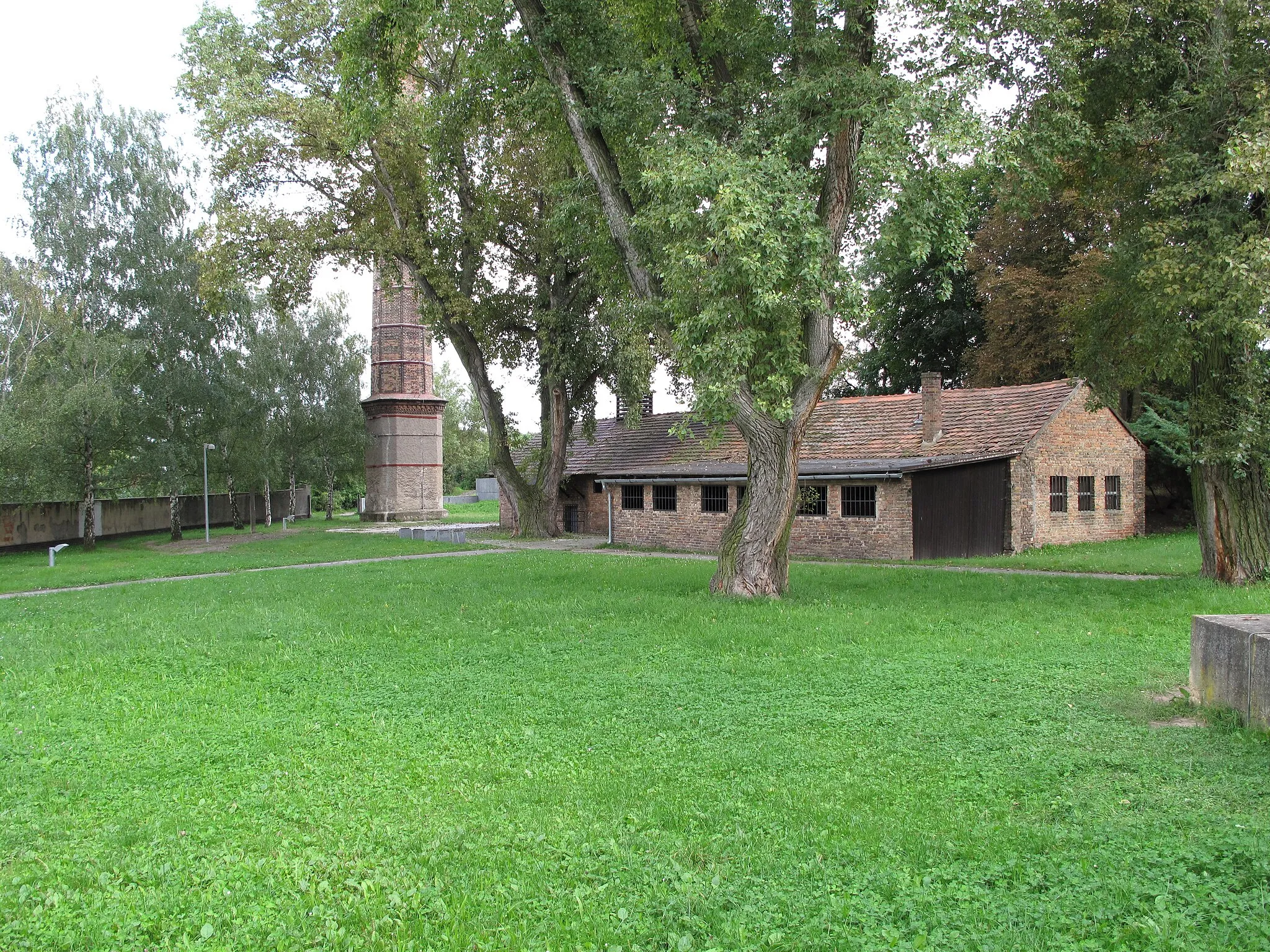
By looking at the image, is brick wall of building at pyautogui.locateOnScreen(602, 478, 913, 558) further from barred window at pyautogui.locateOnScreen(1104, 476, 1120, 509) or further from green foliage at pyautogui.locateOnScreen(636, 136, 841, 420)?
green foliage at pyautogui.locateOnScreen(636, 136, 841, 420)

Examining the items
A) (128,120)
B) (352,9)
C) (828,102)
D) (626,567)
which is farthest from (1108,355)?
(128,120)

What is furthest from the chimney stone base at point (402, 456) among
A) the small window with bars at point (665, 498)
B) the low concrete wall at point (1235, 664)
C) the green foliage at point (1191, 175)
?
the low concrete wall at point (1235, 664)

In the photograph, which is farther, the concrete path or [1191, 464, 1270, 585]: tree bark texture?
the concrete path

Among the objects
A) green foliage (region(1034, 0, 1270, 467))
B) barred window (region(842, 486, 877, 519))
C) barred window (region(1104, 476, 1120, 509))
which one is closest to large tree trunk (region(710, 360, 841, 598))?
green foliage (region(1034, 0, 1270, 467))

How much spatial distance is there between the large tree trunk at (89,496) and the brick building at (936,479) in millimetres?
17184

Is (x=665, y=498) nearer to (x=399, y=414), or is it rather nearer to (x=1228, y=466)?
(x=1228, y=466)

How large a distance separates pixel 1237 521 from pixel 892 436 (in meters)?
10.6

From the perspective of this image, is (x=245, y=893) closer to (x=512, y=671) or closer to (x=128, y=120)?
(x=512, y=671)

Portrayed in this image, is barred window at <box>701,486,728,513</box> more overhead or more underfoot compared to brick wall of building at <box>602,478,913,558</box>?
more overhead

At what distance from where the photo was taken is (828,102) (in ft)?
45.0

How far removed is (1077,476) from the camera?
80.2 ft

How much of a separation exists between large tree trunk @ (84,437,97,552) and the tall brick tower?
14.4 meters

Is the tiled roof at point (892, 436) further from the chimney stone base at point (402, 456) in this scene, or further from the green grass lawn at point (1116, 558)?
the chimney stone base at point (402, 456)

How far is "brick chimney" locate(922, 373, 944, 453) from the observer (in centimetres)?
2433
